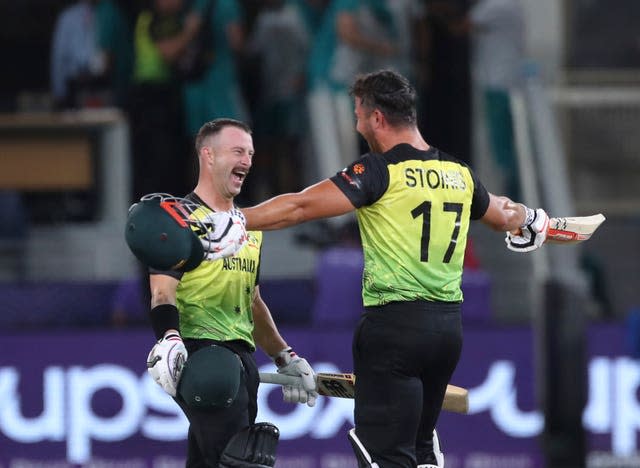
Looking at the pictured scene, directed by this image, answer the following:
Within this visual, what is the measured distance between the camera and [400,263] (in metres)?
7.76

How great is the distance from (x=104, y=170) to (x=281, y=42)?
1977mm

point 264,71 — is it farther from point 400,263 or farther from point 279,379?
point 400,263

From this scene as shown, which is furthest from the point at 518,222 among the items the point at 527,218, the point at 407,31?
the point at 407,31

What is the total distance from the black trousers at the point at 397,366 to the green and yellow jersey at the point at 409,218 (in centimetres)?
10

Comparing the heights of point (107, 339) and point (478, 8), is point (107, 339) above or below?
below

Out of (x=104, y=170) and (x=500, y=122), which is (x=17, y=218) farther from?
(x=500, y=122)

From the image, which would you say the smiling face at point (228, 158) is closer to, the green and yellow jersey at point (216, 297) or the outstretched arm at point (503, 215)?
the green and yellow jersey at point (216, 297)

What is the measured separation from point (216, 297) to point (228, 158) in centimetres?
69

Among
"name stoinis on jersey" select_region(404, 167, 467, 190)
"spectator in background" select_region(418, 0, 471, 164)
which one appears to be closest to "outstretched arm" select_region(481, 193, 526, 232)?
"name stoinis on jersey" select_region(404, 167, 467, 190)

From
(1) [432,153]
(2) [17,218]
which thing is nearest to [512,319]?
(2) [17,218]

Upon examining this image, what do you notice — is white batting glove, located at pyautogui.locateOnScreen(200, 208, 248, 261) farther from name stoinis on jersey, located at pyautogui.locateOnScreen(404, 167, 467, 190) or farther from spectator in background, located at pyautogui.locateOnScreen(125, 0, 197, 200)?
spectator in background, located at pyautogui.locateOnScreen(125, 0, 197, 200)

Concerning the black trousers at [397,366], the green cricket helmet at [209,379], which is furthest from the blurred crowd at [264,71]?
the green cricket helmet at [209,379]

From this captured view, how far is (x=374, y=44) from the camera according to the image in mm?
13203

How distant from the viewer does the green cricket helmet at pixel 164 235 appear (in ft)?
23.1
